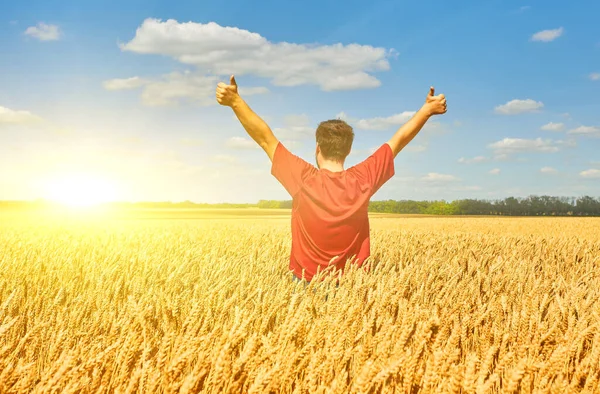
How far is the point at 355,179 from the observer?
11.4 ft

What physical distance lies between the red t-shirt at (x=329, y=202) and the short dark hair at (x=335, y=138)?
0.42 feet

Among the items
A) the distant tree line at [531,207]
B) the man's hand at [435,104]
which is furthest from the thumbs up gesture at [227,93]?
the distant tree line at [531,207]

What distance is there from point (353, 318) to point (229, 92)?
193 cm

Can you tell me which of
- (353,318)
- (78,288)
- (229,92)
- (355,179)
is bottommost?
(78,288)

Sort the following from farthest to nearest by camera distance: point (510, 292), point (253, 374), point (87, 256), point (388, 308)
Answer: point (87, 256), point (510, 292), point (388, 308), point (253, 374)

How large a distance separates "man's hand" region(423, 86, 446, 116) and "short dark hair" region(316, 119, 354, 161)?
65cm

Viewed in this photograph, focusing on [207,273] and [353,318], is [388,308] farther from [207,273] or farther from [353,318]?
[207,273]

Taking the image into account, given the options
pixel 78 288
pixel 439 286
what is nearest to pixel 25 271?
pixel 78 288

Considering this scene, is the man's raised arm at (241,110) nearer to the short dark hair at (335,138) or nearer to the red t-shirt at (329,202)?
the red t-shirt at (329,202)

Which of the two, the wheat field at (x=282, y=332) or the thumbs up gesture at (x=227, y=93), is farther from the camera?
the thumbs up gesture at (x=227, y=93)

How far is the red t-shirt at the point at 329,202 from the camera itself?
3.44m

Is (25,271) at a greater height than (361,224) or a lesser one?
lesser

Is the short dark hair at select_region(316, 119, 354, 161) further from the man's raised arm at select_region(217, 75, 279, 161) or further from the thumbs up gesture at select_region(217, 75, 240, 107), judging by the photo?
the thumbs up gesture at select_region(217, 75, 240, 107)

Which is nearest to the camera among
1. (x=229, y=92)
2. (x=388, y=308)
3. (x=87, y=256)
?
(x=388, y=308)
